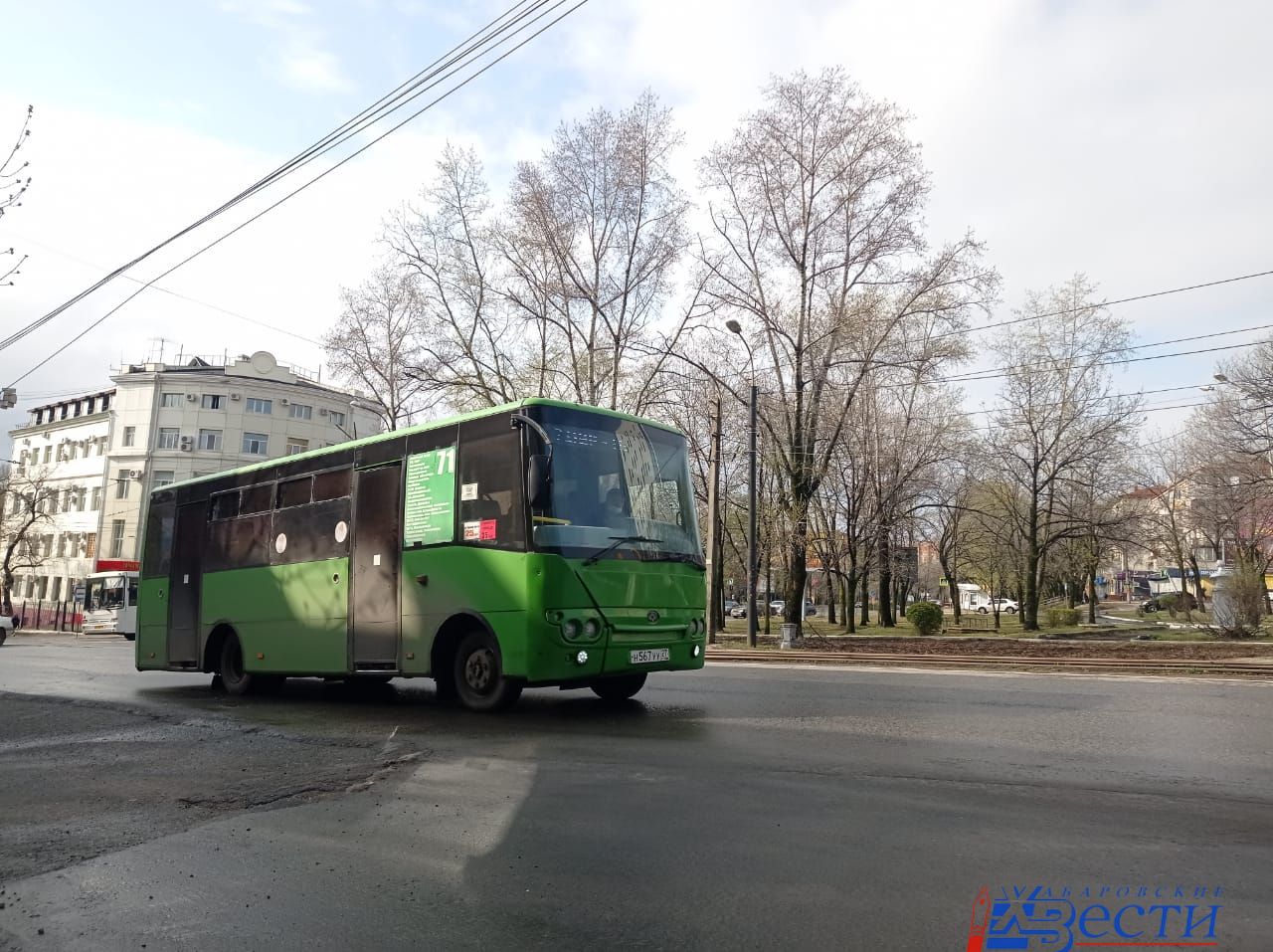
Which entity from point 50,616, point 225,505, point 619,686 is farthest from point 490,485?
point 50,616

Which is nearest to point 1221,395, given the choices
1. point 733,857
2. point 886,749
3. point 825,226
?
point 825,226

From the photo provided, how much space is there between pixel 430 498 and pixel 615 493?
210cm

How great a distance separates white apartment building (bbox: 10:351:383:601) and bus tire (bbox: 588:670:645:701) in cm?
5279

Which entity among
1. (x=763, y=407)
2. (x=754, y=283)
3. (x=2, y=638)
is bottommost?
(x=2, y=638)

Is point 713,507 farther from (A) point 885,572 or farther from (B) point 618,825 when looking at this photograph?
(B) point 618,825

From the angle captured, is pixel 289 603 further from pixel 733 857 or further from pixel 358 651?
pixel 733 857

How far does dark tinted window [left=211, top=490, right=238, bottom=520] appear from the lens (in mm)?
12531

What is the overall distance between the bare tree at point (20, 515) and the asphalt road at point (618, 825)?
168 ft

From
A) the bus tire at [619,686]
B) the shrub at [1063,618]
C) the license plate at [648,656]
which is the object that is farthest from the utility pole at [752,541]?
the shrub at [1063,618]

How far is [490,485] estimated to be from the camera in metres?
8.71

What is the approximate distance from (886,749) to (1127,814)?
210 cm

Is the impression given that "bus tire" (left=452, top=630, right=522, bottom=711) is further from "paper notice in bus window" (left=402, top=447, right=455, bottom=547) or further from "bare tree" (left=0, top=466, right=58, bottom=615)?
"bare tree" (left=0, top=466, right=58, bottom=615)

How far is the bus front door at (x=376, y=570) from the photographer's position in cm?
964

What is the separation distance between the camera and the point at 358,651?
393 inches
